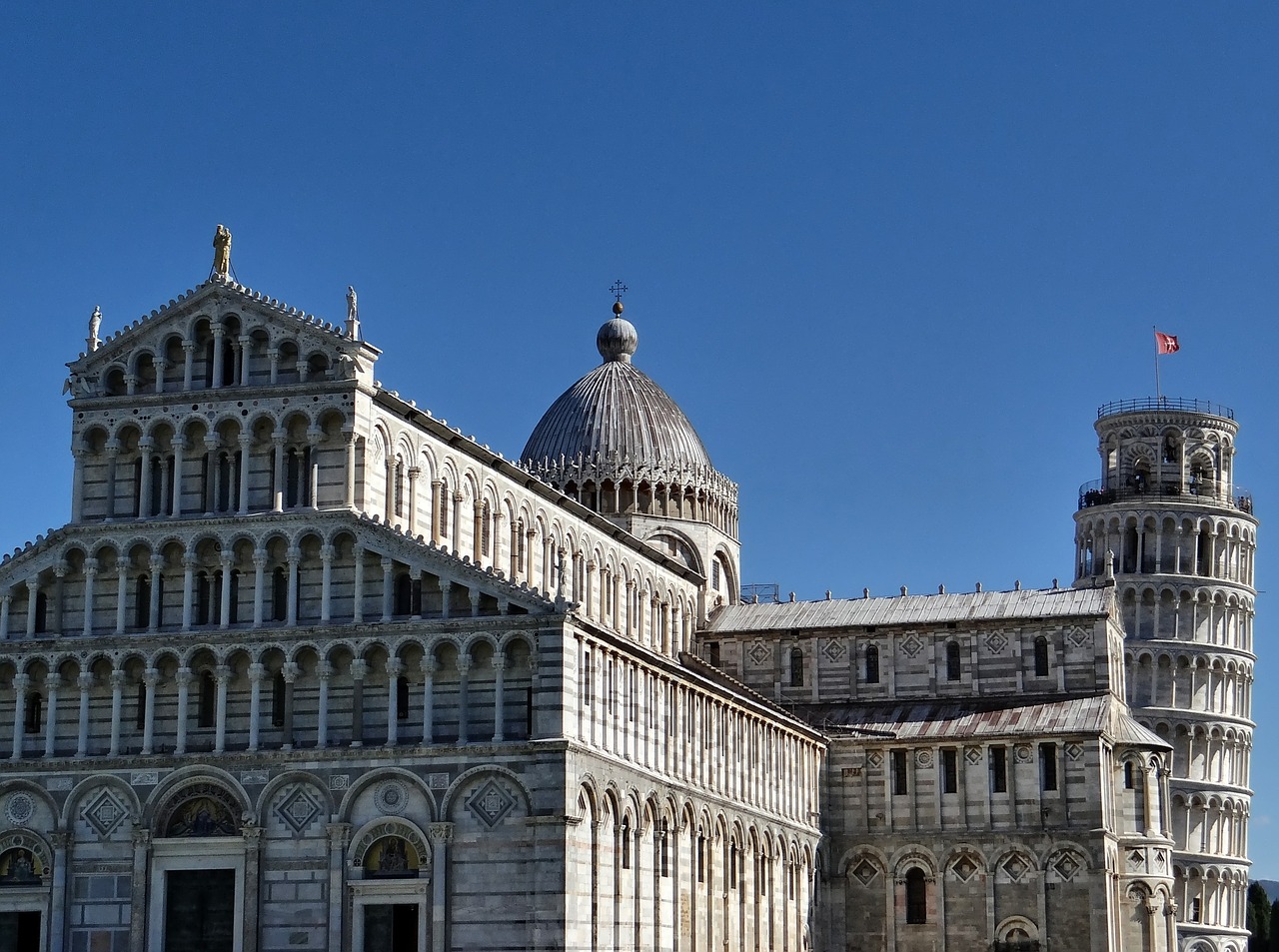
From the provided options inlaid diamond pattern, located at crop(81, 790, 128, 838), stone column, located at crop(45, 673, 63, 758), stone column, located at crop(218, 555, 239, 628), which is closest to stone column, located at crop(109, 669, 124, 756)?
inlaid diamond pattern, located at crop(81, 790, 128, 838)

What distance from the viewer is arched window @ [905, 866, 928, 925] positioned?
77188 mm

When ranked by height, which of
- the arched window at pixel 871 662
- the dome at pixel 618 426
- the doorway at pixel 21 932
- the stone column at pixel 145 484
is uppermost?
the dome at pixel 618 426

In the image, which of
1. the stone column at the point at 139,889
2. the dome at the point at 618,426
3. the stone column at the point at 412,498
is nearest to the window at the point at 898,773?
the dome at the point at 618,426

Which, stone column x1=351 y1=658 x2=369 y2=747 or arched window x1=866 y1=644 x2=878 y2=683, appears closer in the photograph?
stone column x1=351 y1=658 x2=369 y2=747

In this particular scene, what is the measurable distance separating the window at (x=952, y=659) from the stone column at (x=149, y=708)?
111 feet

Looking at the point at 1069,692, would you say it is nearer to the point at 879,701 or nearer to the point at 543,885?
the point at 879,701

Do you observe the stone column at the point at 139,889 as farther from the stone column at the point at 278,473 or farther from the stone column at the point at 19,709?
the stone column at the point at 278,473

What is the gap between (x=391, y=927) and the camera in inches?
2212

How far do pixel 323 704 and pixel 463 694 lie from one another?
3909mm

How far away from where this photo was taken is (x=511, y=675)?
56.5m

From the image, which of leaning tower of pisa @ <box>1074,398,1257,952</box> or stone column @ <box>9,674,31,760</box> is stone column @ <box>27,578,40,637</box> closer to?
stone column @ <box>9,674,31,760</box>

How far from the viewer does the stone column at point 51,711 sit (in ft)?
194

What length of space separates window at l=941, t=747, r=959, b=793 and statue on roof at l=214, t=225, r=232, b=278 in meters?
32.4

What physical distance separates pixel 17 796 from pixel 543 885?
50.5ft
